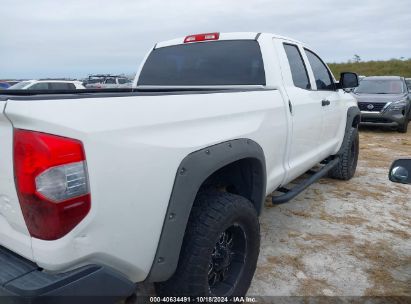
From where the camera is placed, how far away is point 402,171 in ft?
6.79

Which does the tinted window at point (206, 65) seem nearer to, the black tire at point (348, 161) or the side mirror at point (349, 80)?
the side mirror at point (349, 80)

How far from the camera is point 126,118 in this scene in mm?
1589

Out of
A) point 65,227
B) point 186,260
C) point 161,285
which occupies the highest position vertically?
point 65,227

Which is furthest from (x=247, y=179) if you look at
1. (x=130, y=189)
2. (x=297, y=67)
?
(x=297, y=67)

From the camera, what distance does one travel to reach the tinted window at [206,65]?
3.34m

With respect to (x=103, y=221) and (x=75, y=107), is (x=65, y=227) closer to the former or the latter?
(x=103, y=221)

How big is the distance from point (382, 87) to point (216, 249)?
10848 millimetres

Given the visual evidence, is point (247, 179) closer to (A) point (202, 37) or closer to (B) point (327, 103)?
(A) point (202, 37)

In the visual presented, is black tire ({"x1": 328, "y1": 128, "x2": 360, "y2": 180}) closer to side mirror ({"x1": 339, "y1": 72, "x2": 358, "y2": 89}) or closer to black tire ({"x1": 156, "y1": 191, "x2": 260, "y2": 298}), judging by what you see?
side mirror ({"x1": 339, "y1": 72, "x2": 358, "y2": 89})

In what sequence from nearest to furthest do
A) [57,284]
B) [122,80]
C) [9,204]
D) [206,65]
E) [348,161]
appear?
[57,284] → [9,204] → [206,65] → [348,161] → [122,80]

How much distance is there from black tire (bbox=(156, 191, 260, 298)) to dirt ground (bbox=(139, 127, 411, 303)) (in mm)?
389

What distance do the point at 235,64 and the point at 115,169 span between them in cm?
220

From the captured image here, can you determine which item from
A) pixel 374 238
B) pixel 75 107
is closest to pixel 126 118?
pixel 75 107

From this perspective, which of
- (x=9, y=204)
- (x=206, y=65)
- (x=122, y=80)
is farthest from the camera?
(x=122, y=80)
